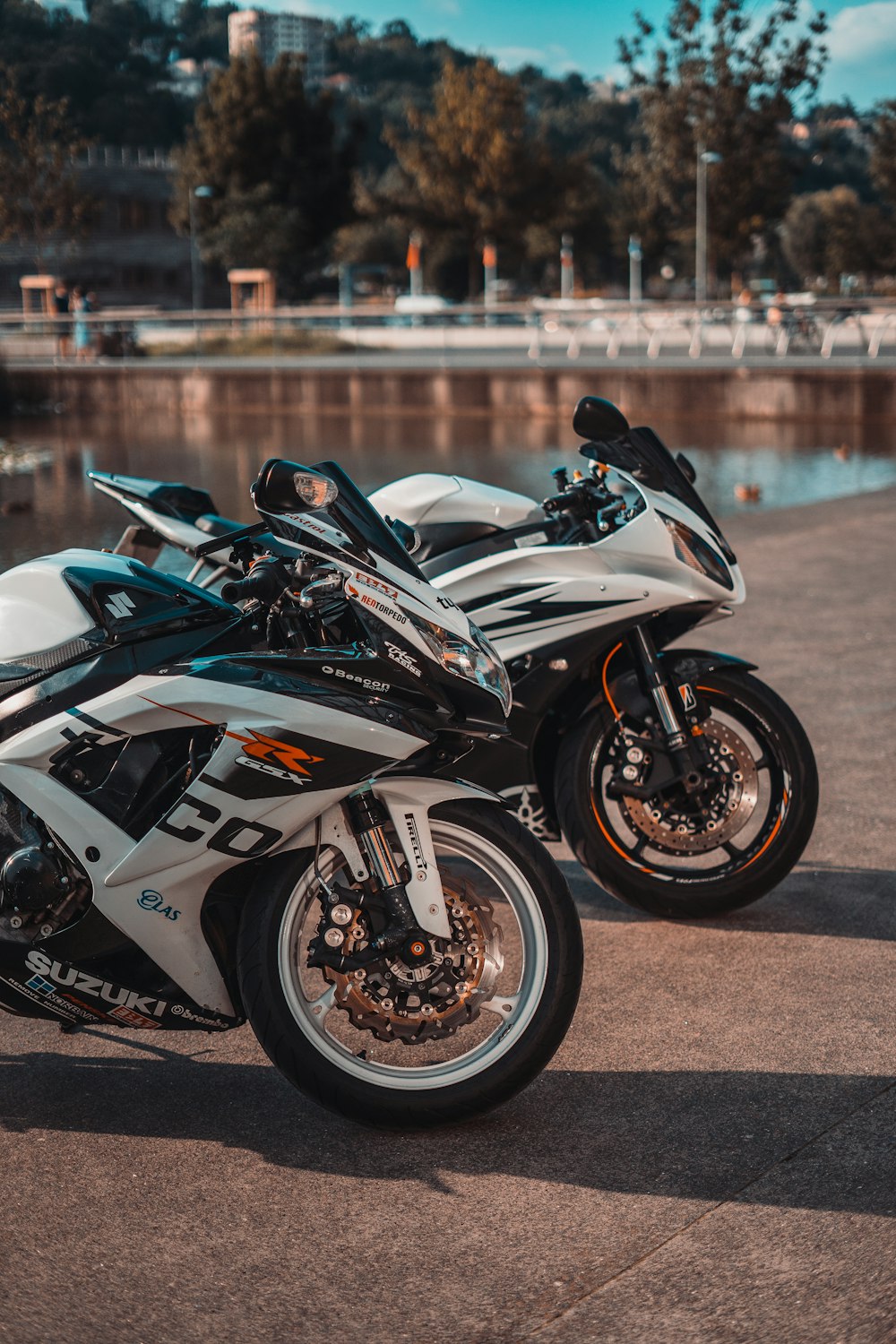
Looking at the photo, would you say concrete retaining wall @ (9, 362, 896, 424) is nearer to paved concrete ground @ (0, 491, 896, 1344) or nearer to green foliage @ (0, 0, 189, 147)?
green foliage @ (0, 0, 189, 147)

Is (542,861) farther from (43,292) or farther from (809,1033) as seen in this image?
(43,292)

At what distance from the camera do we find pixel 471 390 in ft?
87.8

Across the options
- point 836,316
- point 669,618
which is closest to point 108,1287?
point 669,618

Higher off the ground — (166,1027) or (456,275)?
(456,275)

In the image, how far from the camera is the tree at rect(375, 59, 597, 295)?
6412cm

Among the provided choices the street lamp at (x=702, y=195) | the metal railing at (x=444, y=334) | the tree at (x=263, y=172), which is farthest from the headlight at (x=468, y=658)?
the tree at (x=263, y=172)

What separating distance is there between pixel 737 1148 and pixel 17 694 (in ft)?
5.28

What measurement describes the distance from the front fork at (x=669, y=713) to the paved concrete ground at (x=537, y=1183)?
0.44 m

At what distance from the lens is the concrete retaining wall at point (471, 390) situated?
23594 mm

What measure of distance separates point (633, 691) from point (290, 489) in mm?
1532

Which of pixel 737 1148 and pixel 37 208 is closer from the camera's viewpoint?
pixel 737 1148

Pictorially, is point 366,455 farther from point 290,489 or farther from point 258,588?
point 290,489

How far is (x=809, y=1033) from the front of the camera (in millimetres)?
3471

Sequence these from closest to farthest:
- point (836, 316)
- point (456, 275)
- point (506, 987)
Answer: point (506, 987) < point (836, 316) < point (456, 275)
